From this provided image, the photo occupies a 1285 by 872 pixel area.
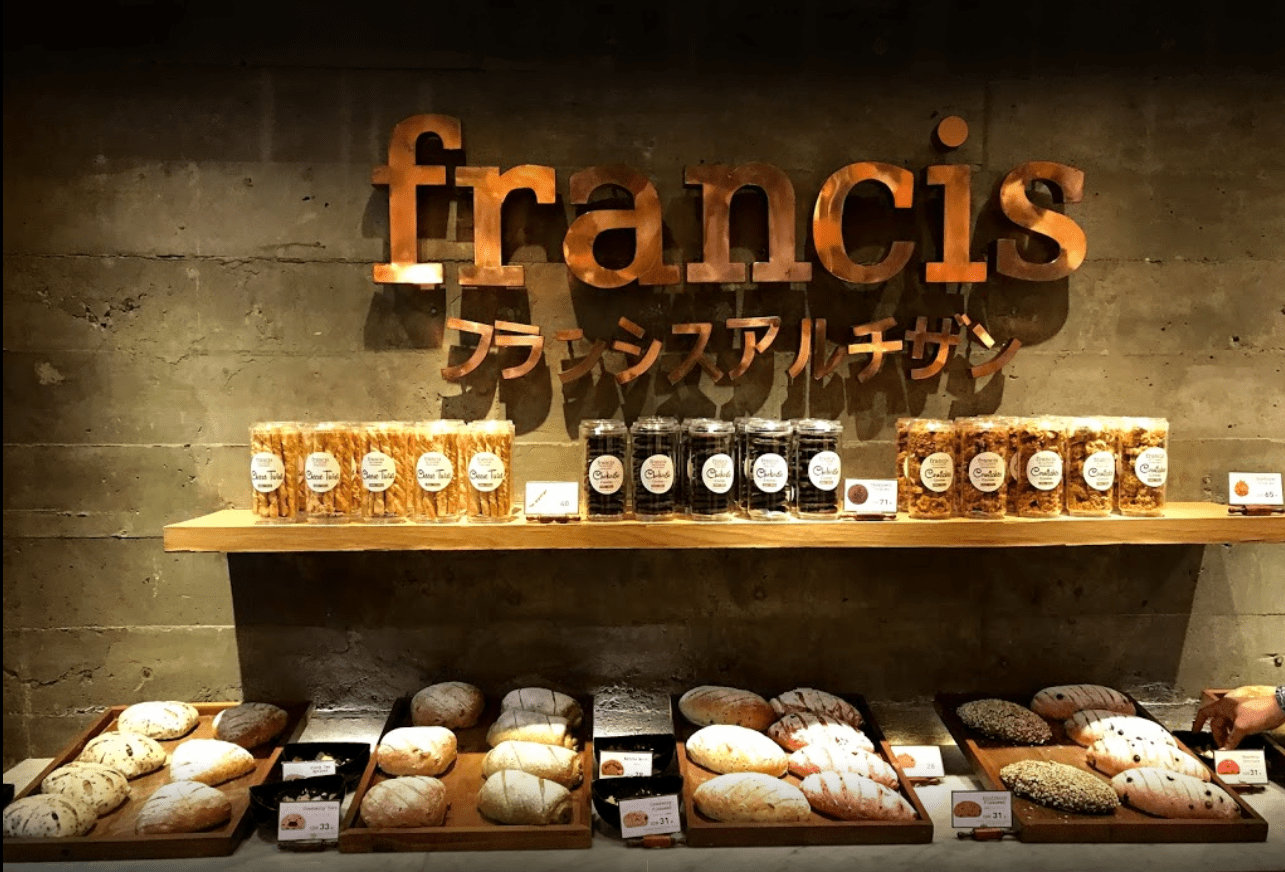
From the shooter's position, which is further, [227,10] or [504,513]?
[227,10]

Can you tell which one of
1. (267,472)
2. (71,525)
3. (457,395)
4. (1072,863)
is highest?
(457,395)

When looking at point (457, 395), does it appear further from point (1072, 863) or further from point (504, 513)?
point (1072, 863)

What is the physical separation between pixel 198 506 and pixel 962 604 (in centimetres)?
208

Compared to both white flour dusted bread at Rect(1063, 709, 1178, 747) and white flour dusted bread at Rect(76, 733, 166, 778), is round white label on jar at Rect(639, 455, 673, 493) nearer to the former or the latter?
white flour dusted bread at Rect(1063, 709, 1178, 747)

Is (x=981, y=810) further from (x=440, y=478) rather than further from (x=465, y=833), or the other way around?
(x=440, y=478)

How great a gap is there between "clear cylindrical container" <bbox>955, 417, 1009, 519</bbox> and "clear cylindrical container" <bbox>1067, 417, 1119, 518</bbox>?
16cm

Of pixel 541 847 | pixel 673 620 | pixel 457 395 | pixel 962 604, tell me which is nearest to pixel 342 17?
pixel 457 395

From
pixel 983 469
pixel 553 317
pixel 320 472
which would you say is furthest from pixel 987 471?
pixel 320 472

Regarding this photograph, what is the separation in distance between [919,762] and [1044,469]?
78 cm

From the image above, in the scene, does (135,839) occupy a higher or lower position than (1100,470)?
lower

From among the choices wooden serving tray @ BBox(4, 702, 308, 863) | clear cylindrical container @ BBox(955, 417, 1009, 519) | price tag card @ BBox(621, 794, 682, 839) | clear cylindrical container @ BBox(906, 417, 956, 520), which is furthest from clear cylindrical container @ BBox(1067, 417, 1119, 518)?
wooden serving tray @ BBox(4, 702, 308, 863)

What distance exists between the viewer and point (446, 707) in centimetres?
239

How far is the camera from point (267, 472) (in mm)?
2133

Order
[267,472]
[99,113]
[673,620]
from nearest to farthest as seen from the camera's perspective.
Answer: [267,472], [99,113], [673,620]
